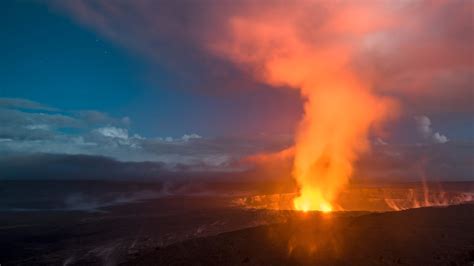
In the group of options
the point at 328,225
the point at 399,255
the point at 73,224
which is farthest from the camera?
the point at 73,224

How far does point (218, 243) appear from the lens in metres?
38.0

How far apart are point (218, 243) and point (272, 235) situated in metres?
6.10

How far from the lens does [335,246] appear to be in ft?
116

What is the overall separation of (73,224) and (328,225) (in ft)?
134

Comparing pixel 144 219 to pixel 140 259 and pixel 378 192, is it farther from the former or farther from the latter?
pixel 378 192

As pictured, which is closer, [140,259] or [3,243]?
[140,259]

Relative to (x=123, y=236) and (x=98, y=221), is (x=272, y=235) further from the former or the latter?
(x=98, y=221)

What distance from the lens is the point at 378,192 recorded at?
4759 inches

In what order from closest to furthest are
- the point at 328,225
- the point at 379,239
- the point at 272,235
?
Result: the point at 379,239 → the point at 272,235 → the point at 328,225

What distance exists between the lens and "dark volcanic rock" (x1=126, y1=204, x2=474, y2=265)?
31.2 m

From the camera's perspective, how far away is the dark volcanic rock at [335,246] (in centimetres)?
3123

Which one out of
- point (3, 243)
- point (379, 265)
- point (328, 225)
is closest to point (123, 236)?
point (3, 243)

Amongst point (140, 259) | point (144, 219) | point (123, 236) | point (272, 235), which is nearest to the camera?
point (140, 259)

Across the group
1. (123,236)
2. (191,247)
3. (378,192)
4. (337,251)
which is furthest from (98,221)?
(378,192)
